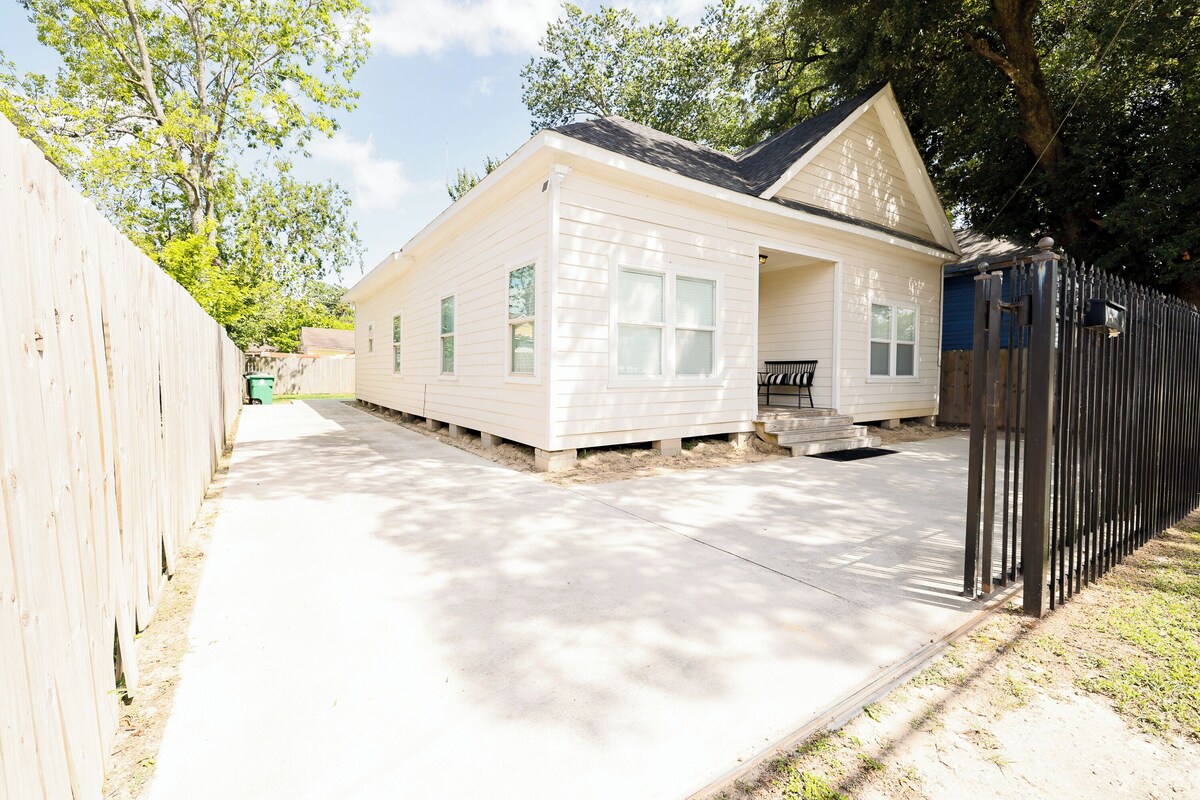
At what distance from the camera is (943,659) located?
6.81 ft

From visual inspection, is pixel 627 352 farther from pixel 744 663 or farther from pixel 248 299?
pixel 248 299

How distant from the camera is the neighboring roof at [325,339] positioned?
41688 mm

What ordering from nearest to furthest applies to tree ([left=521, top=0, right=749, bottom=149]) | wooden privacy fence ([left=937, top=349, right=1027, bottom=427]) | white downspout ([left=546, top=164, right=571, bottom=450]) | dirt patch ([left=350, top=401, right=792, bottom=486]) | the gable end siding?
1. white downspout ([left=546, top=164, right=571, bottom=450])
2. dirt patch ([left=350, top=401, right=792, bottom=486])
3. the gable end siding
4. wooden privacy fence ([left=937, top=349, right=1027, bottom=427])
5. tree ([left=521, top=0, right=749, bottom=149])

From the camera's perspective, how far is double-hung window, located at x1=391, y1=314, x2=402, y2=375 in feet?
39.2

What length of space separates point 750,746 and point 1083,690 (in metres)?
1.33

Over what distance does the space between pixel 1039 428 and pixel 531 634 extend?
2607 millimetres

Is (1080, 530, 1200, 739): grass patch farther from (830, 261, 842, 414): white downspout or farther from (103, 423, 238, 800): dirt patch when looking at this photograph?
(830, 261, 842, 414): white downspout

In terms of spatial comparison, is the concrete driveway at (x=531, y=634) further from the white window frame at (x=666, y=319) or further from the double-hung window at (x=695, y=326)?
the double-hung window at (x=695, y=326)

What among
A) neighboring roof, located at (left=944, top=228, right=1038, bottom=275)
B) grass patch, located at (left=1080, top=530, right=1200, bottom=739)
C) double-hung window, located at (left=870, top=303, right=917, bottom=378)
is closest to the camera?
grass patch, located at (left=1080, top=530, right=1200, bottom=739)

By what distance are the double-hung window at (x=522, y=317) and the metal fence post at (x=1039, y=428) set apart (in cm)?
455

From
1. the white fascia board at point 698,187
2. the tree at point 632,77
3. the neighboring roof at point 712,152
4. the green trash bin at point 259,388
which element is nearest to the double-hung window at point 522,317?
the white fascia board at point 698,187

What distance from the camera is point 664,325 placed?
647cm

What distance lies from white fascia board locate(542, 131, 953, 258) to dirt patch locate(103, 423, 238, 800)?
4749mm

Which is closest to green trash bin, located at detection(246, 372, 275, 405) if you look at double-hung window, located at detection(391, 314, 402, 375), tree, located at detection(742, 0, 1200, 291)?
double-hung window, located at detection(391, 314, 402, 375)
